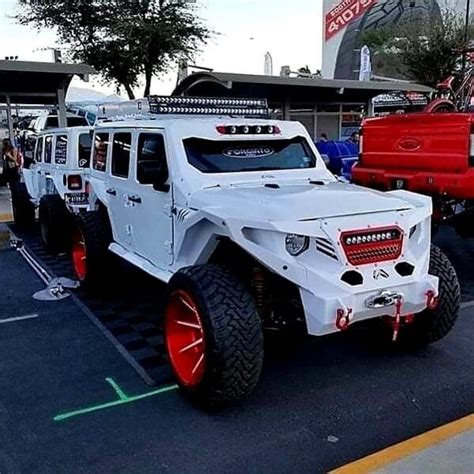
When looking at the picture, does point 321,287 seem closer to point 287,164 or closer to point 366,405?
point 366,405

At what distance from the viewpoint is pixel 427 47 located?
28.8 meters

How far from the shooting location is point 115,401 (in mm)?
3902

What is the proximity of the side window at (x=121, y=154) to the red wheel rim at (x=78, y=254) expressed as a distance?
1117 mm

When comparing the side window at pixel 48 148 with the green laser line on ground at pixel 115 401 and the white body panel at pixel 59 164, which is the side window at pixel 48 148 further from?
the green laser line on ground at pixel 115 401

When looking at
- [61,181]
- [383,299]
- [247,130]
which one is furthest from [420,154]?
[61,181]

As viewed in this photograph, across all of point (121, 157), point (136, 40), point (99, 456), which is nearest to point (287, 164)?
point (121, 157)

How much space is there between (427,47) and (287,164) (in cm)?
2699

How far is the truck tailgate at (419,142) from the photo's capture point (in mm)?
6214

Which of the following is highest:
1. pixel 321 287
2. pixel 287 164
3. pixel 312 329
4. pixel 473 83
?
pixel 473 83

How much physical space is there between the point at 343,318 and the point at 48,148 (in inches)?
287

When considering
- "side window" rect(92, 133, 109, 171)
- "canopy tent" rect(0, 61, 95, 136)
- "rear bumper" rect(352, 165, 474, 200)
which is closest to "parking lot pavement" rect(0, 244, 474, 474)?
"rear bumper" rect(352, 165, 474, 200)

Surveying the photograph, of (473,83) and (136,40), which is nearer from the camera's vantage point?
(473,83)

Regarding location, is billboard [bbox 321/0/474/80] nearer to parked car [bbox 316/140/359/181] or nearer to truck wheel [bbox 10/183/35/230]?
parked car [bbox 316/140/359/181]

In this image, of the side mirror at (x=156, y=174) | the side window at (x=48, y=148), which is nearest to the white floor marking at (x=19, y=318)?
the side mirror at (x=156, y=174)
